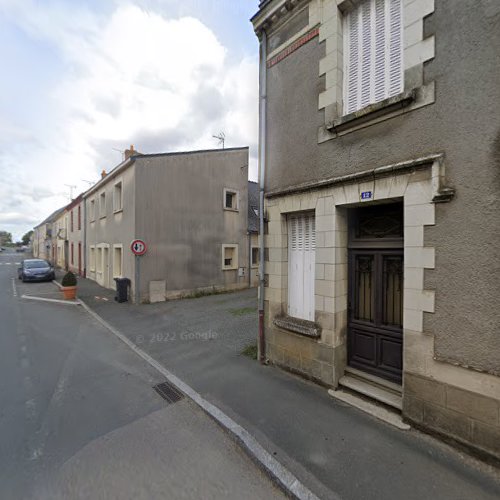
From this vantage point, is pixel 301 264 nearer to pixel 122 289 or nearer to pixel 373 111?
pixel 373 111

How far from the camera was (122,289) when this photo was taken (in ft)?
34.9

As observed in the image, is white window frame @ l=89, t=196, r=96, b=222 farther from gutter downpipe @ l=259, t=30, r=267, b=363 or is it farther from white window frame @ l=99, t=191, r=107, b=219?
gutter downpipe @ l=259, t=30, r=267, b=363

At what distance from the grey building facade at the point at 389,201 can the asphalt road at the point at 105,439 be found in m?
1.98

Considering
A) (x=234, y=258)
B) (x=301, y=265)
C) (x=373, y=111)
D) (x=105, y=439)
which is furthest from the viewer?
(x=234, y=258)

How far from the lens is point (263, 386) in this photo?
13.9 ft

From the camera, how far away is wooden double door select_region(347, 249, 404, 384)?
376cm

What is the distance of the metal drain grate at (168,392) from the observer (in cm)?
398

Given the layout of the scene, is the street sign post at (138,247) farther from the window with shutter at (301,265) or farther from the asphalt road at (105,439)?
the window with shutter at (301,265)

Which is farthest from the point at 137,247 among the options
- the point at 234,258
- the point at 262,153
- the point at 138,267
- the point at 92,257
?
the point at 92,257

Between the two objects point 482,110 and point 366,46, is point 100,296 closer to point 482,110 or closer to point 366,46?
point 366,46

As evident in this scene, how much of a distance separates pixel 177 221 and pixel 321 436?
971cm

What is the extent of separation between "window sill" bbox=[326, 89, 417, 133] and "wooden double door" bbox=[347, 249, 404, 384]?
1.80 metres

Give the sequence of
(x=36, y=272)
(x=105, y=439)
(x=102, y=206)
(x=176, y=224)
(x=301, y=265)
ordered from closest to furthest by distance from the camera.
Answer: (x=105, y=439)
(x=301, y=265)
(x=176, y=224)
(x=102, y=206)
(x=36, y=272)

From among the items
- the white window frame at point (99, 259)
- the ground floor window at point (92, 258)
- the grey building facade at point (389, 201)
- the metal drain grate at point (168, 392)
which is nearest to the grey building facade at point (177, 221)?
the white window frame at point (99, 259)
